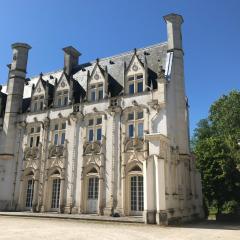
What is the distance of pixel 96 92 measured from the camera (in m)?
27.3

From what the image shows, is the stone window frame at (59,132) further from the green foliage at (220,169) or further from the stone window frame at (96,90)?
the green foliage at (220,169)


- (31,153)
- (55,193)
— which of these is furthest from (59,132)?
(55,193)

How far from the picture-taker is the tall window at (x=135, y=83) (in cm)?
2541

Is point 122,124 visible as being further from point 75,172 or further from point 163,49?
point 163,49

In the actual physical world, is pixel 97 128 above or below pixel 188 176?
above

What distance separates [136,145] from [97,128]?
4.28 meters

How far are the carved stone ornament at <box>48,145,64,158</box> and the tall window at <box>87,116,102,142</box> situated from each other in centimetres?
297

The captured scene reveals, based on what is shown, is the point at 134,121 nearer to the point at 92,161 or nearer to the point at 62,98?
the point at 92,161

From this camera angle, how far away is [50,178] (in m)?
27.0

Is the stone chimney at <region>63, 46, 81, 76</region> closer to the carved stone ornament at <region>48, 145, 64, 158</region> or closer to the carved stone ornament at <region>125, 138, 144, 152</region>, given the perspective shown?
the carved stone ornament at <region>48, 145, 64, 158</region>

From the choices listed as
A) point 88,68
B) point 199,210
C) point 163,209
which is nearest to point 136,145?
point 163,209

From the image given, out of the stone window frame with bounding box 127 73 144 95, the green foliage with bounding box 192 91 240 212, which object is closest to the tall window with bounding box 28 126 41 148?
the stone window frame with bounding box 127 73 144 95

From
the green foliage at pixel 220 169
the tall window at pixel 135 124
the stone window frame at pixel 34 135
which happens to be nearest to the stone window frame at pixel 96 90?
the tall window at pixel 135 124

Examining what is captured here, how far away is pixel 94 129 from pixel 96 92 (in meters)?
3.50
